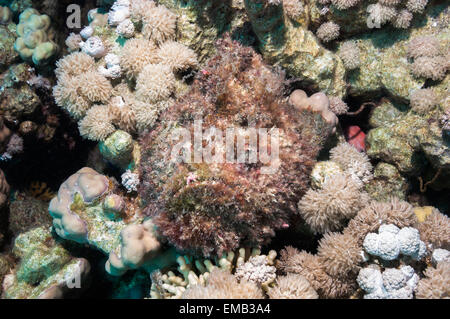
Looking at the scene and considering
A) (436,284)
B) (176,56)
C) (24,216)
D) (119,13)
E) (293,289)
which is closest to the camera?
(436,284)

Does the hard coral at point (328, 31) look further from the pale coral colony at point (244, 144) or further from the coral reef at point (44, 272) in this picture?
the coral reef at point (44, 272)

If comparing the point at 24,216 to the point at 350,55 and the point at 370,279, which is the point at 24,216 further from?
the point at 350,55

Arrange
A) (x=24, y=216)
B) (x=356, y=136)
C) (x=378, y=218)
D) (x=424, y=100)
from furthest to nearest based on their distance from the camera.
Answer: (x=24, y=216), (x=356, y=136), (x=424, y=100), (x=378, y=218)

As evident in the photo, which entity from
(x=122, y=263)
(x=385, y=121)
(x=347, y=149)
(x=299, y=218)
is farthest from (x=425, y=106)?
(x=122, y=263)

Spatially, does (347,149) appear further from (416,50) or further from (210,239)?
(210,239)

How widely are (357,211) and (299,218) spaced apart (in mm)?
667

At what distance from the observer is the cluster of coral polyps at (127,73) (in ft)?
13.3

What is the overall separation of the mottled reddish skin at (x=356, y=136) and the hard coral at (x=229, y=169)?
37.9 inches

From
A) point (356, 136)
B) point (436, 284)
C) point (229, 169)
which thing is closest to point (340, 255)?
point (436, 284)

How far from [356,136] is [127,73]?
11.0 ft

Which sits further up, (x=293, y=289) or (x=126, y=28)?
(x=126, y=28)

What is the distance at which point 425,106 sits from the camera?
391 centimetres

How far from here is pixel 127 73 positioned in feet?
14.1

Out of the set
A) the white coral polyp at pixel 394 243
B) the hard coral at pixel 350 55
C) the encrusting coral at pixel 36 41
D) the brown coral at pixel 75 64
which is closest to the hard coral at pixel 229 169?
the white coral polyp at pixel 394 243
